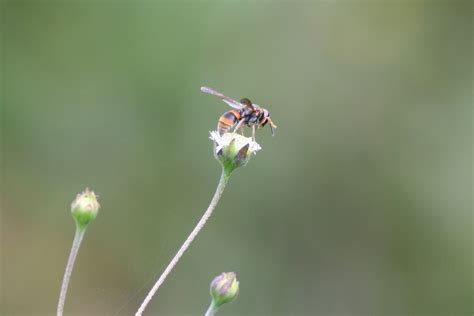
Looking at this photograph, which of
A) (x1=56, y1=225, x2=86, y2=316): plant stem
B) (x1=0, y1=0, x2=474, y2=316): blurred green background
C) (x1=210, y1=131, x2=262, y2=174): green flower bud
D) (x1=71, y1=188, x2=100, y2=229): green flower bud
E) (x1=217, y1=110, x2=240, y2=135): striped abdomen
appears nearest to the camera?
(x1=56, y1=225, x2=86, y2=316): plant stem

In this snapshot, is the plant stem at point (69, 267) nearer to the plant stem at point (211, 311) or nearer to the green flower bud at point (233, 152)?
the plant stem at point (211, 311)

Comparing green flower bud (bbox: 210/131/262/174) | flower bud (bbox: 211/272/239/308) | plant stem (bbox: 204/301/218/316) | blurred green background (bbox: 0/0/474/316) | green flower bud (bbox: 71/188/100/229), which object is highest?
blurred green background (bbox: 0/0/474/316)

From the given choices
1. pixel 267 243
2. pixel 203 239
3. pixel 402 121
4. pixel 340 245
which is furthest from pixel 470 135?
pixel 203 239

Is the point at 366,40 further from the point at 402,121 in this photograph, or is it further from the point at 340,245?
the point at 340,245

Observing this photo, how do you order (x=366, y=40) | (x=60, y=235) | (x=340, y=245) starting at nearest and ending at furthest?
1. (x=60, y=235)
2. (x=340, y=245)
3. (x=366, y=40)

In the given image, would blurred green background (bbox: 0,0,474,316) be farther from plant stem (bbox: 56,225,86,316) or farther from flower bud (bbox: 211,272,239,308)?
plant stem (bbox: 56,225,86,316)

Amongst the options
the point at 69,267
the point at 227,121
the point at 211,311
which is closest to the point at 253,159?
the point at 227,121

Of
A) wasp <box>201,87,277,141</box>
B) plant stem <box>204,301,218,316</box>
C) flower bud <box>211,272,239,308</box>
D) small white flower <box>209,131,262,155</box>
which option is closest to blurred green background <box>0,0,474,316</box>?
wasp <box>201,87,277,141</box>
